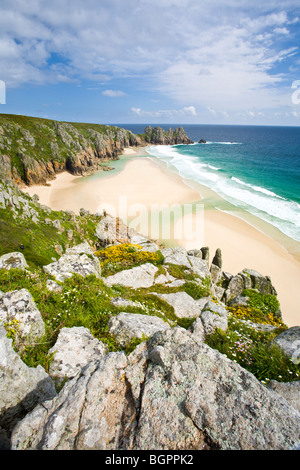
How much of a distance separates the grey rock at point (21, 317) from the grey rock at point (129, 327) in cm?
189

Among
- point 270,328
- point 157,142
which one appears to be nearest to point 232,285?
point 270,328

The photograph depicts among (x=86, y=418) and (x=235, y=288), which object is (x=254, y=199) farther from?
(x=86, y=418)

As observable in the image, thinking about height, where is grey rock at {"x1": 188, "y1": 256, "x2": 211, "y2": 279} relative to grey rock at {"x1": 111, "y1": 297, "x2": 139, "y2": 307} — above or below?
below

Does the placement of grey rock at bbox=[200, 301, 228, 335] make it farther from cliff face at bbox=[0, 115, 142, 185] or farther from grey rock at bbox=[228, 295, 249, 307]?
cliff face at bbox=[0, 115, 142, 185]

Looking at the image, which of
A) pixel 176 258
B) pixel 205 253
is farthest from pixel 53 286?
pixel 205 253

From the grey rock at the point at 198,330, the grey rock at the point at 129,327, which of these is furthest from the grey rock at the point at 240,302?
the grey rock at the point at 129,327

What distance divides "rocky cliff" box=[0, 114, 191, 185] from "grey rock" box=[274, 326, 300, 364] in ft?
147

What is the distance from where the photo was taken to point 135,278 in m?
12.0

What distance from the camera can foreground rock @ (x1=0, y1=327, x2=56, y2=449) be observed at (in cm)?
364

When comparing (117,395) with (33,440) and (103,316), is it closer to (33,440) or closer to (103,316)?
(33,440)

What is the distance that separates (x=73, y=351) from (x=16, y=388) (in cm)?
146

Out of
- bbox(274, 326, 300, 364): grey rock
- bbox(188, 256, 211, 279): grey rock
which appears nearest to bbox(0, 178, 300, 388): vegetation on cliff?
bbox(274, 326, 300, 364): grey rock

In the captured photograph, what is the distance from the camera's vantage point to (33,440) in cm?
295
